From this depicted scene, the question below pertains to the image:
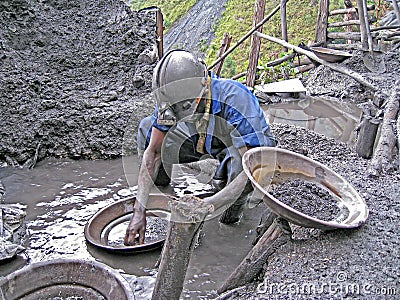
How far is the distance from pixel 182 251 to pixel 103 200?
6.21 feet

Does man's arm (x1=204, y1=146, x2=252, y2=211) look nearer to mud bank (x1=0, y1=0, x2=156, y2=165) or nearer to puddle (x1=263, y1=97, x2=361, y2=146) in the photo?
mud bank (x1=0, y1=0, x2=156, y2=165)

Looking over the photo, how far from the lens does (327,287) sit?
2.23 m

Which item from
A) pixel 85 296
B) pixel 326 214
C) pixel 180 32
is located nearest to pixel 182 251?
pixel 85 296

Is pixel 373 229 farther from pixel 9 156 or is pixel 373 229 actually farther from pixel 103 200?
pixel 9 156

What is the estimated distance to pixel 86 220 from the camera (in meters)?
3.66

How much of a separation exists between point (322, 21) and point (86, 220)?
691cm

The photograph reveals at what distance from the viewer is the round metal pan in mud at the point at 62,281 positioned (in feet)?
8.04

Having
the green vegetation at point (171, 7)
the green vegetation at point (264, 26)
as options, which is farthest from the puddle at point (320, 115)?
the green vegetation at point (171, 7)

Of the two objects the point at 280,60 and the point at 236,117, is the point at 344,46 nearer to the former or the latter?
the point at 280,60

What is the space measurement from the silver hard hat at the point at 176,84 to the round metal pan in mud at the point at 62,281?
101cm

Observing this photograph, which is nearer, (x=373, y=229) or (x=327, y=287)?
(x=327, y=287)

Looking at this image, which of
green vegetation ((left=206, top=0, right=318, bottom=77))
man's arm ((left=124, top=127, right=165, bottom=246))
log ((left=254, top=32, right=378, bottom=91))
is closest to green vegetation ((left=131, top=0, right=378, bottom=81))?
green vegetation ((left=206, top=0, right=318, bottom=77))

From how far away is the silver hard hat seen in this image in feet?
9.04

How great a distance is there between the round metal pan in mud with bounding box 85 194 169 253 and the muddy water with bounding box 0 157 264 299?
11 centimetres
